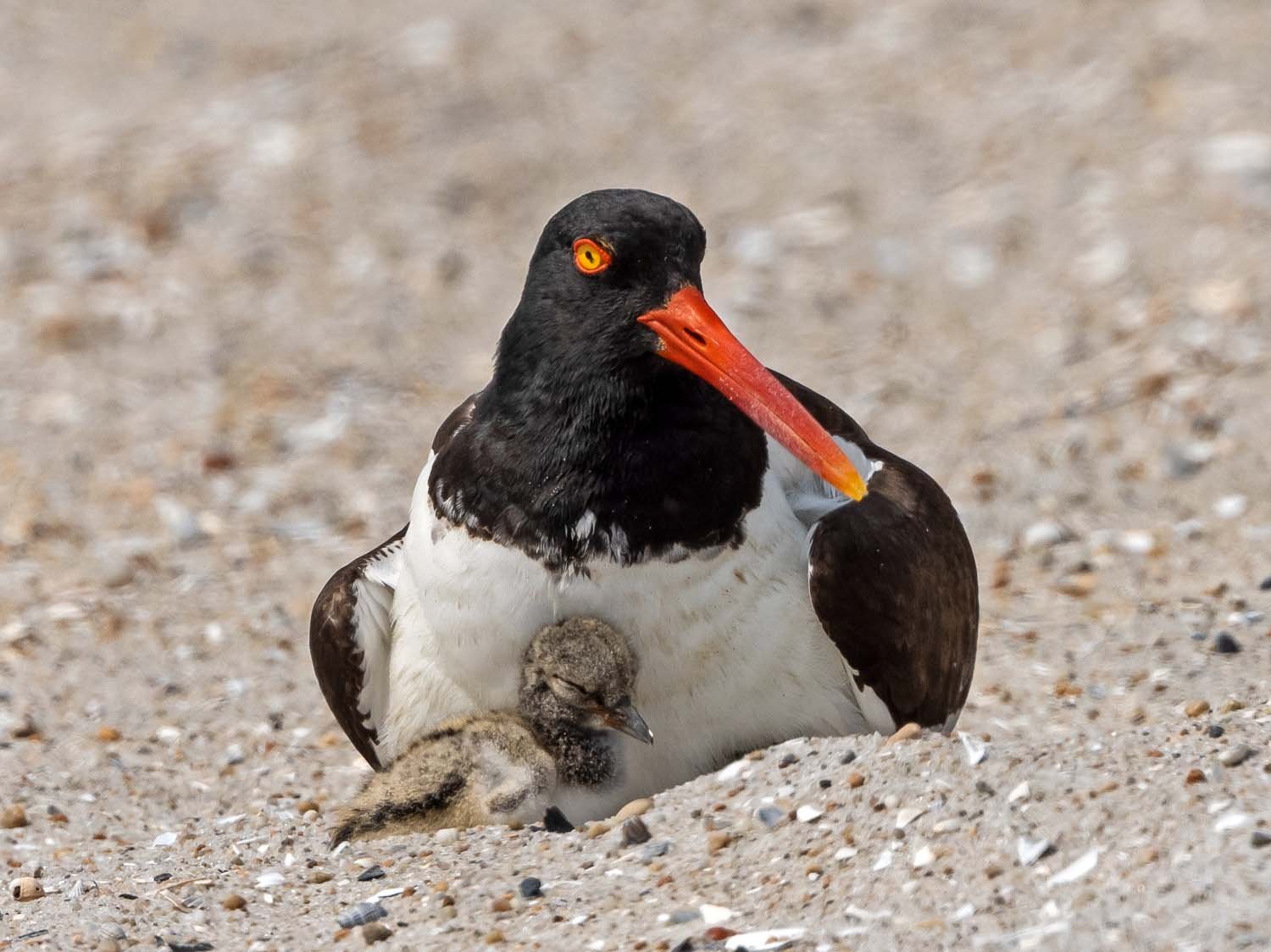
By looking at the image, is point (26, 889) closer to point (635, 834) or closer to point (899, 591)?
point (635, 834)

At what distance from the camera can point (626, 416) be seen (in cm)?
496

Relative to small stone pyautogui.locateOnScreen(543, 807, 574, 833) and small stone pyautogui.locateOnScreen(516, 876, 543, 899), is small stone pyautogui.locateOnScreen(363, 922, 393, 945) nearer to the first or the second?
small stone pyautogui.locateOnScreen(516, 876, 543, 899)

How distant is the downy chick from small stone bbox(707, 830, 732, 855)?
1.52ft

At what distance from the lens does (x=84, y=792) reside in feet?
19.1

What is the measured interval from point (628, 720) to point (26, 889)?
1.57 meters

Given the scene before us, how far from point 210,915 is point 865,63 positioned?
9.13 meters

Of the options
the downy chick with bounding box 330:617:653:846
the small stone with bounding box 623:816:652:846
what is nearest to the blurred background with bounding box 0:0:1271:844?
the downy chick with bounding box 330:617:653:846

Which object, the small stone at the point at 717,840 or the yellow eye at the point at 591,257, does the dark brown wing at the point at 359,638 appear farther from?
the small stone at the point at 717,840

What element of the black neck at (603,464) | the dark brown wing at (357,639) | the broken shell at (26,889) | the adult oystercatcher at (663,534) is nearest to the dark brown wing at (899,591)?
the adult oystercatcher at (663,534)

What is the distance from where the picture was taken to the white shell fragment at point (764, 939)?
3.90 metres

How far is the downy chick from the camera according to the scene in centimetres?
485

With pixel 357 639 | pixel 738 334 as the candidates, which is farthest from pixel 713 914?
pixel 738 334

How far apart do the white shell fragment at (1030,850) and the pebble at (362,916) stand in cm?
143

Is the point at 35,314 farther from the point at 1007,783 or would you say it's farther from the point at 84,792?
the point at 1007,783
